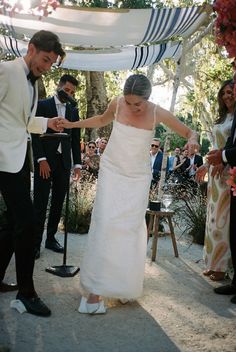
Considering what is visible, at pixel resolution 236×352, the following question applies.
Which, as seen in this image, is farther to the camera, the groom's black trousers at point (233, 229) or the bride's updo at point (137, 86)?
the groom's black trousers at point (233, 229)

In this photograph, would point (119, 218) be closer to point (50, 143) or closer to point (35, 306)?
point (35, 306)

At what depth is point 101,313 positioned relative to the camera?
3.39m

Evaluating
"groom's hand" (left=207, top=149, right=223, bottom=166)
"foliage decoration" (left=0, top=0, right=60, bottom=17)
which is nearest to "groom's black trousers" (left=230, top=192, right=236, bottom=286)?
"groom's hand" (left=207, top=149, right=223, bottom=166)

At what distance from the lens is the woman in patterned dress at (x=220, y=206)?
432 cm

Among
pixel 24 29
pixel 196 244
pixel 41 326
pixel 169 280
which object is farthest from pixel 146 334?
pixel 24 29

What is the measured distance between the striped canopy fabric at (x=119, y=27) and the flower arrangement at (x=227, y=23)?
12.5ft

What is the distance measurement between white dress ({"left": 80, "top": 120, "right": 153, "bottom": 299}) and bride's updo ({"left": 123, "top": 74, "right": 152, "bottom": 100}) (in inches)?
12.2

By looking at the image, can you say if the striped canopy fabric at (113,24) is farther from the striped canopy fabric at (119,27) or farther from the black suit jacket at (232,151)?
the black suit jacket at (232,151)

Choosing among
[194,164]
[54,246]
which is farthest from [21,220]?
[194,164]

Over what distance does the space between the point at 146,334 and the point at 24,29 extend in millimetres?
5804

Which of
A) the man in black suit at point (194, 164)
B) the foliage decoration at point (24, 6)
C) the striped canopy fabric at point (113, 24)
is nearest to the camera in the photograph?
the foliage decoration at point (24, 6)

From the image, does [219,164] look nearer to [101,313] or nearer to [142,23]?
[101,313]

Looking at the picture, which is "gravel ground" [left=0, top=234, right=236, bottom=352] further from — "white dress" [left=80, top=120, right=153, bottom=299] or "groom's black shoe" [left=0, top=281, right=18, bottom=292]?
"white dress" [left=80, top=120, right=153, bottom=299]

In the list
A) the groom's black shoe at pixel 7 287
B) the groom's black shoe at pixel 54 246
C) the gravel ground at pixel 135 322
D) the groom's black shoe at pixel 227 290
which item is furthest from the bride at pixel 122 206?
the groom's black shoe at pixel 54 246
